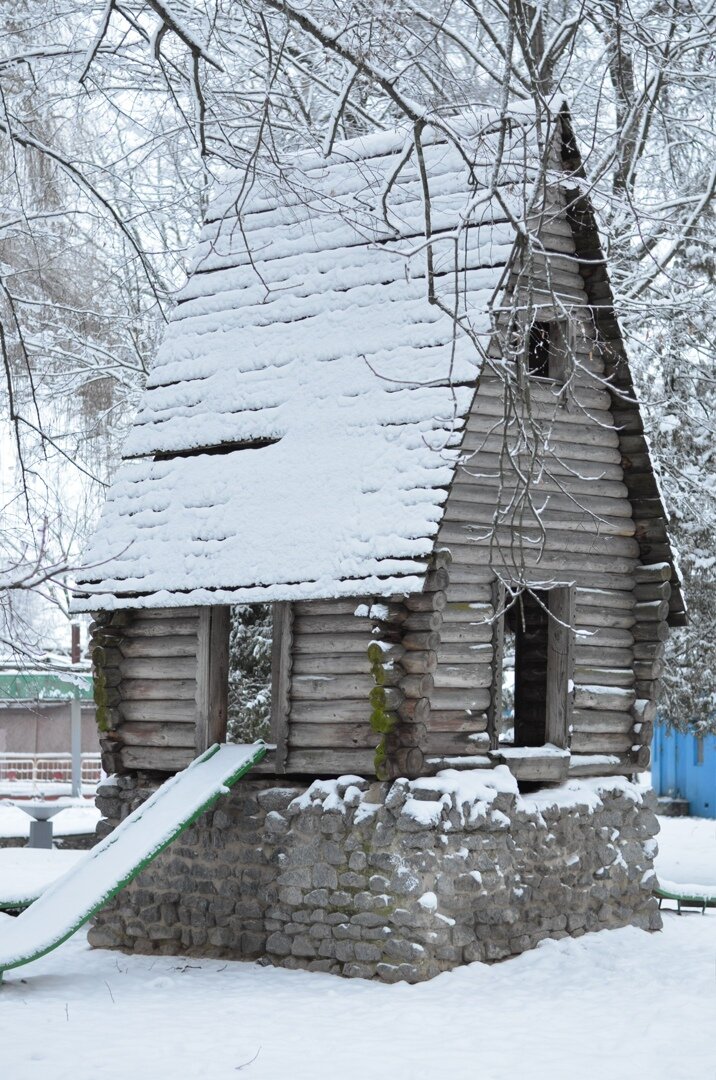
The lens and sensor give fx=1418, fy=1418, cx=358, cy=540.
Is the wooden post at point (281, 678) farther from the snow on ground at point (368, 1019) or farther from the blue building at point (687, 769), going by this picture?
the blue building at point (687, 769)

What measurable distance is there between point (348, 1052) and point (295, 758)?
3.21 m

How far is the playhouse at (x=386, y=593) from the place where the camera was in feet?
35.1

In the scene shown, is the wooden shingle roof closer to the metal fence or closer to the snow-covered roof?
the snow-covered roof

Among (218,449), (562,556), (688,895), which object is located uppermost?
(218,449)

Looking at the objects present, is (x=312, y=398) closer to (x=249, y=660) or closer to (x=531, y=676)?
(x=531, y=676)

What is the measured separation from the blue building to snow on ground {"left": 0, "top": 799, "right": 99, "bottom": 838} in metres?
10.4

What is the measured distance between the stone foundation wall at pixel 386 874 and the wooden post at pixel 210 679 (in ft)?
2.20

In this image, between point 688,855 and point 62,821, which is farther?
point 62,821

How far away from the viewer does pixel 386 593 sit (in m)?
10.5

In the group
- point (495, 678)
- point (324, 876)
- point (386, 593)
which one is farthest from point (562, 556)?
point (324, 876)

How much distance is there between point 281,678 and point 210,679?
2.78ft

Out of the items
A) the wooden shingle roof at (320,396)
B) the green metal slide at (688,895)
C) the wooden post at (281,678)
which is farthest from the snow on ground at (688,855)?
the wooden shingle roof at (320,396)

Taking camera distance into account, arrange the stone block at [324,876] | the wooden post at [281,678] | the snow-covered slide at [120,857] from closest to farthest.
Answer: the snow-covered slide at [120,857]
the stone block at [324,876]
the wooden post at [281,678]

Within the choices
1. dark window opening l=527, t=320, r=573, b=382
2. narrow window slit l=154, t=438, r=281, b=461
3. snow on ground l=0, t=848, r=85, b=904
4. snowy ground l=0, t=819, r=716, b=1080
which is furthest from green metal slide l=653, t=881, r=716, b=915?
snow on ground l=0, t=848, r=85, b=904
